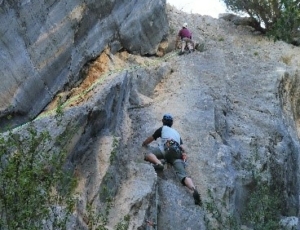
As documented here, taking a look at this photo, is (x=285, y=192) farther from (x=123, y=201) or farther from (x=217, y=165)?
(x=123, y=201)

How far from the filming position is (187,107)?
1507 centimetres

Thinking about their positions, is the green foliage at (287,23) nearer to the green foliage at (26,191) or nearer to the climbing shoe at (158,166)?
the climbing shoe at (158,166)

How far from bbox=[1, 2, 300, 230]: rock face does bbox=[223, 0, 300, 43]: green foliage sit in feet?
7.17

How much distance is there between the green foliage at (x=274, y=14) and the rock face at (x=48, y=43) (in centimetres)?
786

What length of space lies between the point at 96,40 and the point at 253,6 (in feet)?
34.8

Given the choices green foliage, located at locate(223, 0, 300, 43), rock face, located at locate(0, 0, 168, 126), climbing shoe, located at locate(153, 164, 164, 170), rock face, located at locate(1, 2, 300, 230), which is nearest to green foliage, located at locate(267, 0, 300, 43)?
green foliage, located at locate(223, 0, 300, 43)

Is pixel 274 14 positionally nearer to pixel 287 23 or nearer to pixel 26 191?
pixel 287 23

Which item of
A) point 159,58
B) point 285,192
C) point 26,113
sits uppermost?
point 26,113

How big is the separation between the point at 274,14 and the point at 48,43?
13241mm

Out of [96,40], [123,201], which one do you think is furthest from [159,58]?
[123,201]

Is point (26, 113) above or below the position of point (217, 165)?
above

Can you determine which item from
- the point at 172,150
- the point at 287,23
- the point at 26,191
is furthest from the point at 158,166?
the point at 287,23

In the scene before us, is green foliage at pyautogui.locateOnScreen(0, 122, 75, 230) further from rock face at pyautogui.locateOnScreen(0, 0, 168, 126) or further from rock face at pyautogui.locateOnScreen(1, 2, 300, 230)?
rock face at pyautogui.locateOnScreen(0, 0, 168, 126)

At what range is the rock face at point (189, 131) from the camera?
1109cm
